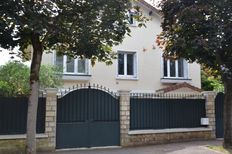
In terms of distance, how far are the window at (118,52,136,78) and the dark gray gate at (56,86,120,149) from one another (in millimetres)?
7565

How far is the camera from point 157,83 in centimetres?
2238

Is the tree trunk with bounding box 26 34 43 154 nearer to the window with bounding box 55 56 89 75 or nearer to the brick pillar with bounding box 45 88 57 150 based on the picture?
the brick pillar with bounding box 45 88 57 150

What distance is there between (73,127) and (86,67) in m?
7.66

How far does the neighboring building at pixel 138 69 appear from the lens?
67.8 ft

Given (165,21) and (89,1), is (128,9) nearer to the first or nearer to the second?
(89,1)

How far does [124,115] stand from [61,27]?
532cm

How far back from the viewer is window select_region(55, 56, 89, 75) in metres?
20.3

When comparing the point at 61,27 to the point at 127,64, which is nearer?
the point at 61,27

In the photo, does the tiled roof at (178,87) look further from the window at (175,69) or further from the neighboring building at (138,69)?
the window at (175,69)

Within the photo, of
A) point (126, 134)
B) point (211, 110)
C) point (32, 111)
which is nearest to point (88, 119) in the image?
point (126, 134)

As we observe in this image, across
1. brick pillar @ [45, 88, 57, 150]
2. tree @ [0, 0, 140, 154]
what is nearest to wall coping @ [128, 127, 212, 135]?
brick pillar @ [45, 88, 57, 150]

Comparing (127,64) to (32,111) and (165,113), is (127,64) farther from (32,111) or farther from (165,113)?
(32,111)

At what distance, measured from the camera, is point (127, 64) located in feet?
72.1

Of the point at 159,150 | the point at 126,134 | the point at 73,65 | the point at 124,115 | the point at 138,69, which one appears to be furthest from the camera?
the point at 138,69
